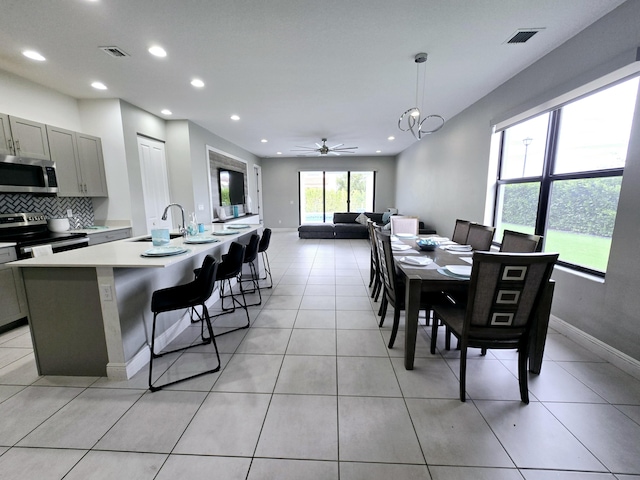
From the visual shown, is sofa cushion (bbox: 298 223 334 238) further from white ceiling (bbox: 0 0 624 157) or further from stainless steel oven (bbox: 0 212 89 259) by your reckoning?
stainless steel oven (bbox: 0 212 89 259)

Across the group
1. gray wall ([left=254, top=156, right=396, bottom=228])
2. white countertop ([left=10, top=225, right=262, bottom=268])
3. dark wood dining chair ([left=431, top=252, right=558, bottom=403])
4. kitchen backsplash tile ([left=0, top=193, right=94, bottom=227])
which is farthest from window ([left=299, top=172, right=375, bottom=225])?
dark wood dining chair ([left=431, top=252, right=558, bottom=403])

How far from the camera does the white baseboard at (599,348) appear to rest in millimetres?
1895

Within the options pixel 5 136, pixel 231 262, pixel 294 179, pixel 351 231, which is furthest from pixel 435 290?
pixel 294 179

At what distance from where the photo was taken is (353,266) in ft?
15.9

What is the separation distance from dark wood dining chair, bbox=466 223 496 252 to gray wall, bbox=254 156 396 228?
21.6 ft

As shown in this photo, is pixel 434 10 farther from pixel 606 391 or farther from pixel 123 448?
pixel 123 448

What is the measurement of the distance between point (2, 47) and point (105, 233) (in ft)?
6.69

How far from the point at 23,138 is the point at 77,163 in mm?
620

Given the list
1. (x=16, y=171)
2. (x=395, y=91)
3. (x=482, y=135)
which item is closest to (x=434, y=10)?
(x=395, y=91)

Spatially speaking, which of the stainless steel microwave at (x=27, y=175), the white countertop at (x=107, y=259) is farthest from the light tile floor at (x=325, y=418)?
the stainless steel microwave at (x=27, y=175)

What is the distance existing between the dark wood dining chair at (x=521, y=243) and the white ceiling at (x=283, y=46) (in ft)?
5.72

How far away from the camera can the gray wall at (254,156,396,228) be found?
30.5ft

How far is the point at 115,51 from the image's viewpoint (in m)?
2.49

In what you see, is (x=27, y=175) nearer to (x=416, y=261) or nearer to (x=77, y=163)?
(x=77, y=163)
